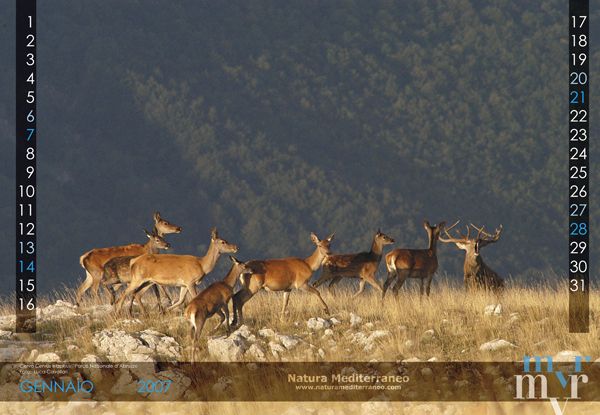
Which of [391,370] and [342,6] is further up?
[342,6]

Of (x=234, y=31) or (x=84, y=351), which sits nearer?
(x=84, y=351)

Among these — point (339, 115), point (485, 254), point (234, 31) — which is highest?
point (234, 31)

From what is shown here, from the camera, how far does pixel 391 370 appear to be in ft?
53.4

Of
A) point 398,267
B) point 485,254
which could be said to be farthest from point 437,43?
point 398,267

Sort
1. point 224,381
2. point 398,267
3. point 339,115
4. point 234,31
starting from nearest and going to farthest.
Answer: point 224,381 → point 398,267 → point 339,115 → point 234,31

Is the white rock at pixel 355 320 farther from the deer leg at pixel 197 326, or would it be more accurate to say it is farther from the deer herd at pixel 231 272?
the deer leg at pixel 197 326

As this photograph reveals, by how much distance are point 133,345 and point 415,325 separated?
383cm

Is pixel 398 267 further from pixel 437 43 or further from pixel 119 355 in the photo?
pixel 437 43

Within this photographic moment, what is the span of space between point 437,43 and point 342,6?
31.8 feet

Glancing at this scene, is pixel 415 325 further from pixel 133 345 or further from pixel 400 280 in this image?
pixel 133 345

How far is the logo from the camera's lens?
1547 centimetres

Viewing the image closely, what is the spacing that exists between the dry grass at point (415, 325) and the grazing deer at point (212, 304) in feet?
0.97

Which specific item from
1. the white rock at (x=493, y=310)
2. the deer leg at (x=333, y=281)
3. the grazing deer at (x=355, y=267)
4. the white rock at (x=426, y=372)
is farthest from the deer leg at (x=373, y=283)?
the white rock at (x=426, y=372)

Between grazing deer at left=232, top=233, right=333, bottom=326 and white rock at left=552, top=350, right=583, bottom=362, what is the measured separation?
3.79 m
